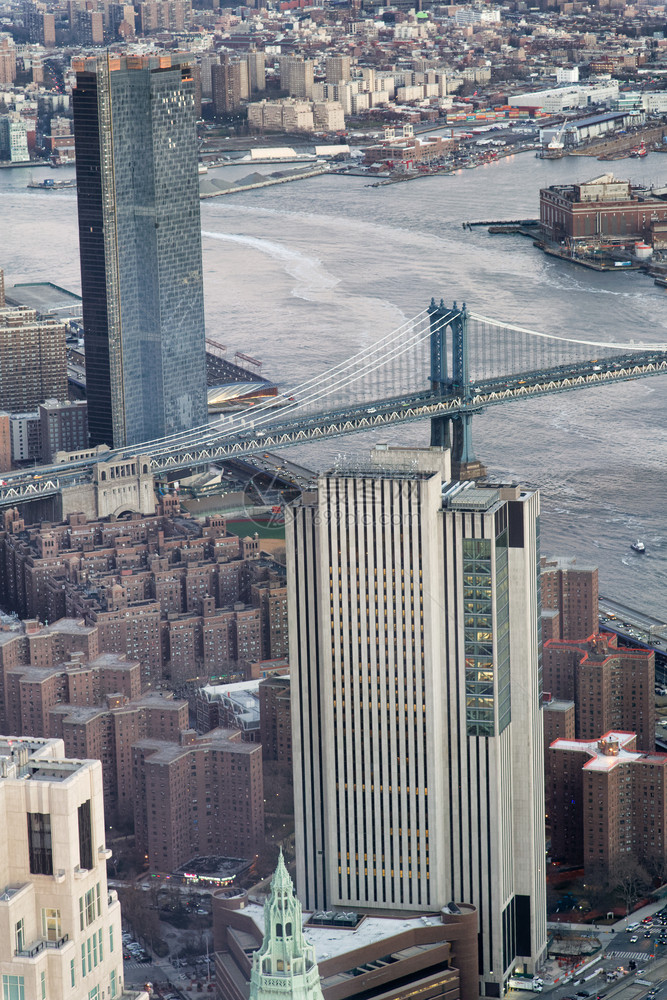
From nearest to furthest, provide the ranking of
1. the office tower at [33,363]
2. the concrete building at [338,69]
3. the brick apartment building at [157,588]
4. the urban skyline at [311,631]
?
the urban skyline at [311,631], the brick apartment building at [157,588], the office tower at [33,363], the concrete building at [338,69]

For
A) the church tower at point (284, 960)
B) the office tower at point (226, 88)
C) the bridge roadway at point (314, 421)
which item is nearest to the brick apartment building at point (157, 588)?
the bridge roadway at point (314, 421)

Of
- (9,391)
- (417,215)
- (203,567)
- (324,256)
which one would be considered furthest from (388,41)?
(203,567)

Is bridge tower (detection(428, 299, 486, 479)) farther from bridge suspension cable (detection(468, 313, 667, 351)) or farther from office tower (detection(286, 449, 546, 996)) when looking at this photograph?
office tower (detection(286, 449, 546, 996))

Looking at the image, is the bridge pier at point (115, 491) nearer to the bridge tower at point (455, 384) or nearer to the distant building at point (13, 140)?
the bridge tower at point (455, 384)

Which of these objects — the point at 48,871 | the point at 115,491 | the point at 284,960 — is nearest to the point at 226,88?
the point at 115,491

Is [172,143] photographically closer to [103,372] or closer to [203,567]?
[103,372]

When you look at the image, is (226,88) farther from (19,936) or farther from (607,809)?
(19,936)
